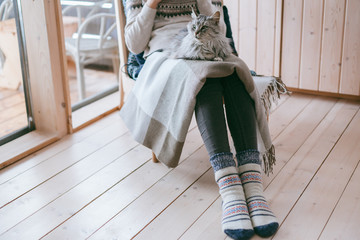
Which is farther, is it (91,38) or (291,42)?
(91,38)

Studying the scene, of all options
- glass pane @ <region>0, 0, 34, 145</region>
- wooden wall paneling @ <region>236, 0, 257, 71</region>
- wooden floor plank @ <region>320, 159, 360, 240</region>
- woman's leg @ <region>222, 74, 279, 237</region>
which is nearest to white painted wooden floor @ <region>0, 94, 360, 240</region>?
wooden floor plank @ <region>320, 159, 360, 240</region>

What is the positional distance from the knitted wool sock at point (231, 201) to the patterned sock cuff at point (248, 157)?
6 centimetres

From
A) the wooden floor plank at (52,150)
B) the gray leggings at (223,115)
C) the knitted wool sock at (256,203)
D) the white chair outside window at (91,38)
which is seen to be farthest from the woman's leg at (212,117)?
the white chair outside window at (91,38)

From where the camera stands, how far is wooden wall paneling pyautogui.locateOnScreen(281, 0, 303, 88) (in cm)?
295

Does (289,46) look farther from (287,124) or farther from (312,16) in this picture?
(287,124)

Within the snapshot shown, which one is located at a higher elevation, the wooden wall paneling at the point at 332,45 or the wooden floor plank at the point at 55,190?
the wooden wall paneling at the point at 332,45

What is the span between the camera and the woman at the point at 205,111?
171 cm

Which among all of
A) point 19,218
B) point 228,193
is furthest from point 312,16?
point 19,218

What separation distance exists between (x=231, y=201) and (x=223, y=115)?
1.16ft

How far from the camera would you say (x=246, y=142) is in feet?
5.94

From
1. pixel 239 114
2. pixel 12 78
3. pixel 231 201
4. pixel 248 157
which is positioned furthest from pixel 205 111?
pixel 12 78

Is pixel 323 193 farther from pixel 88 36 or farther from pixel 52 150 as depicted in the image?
pixel 88 36

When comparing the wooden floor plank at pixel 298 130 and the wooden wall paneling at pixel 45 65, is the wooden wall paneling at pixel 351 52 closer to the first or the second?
the wooden floor plank at pixel 298 130

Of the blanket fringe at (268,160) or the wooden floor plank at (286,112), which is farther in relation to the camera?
the wooden floor plank at (286,112)
